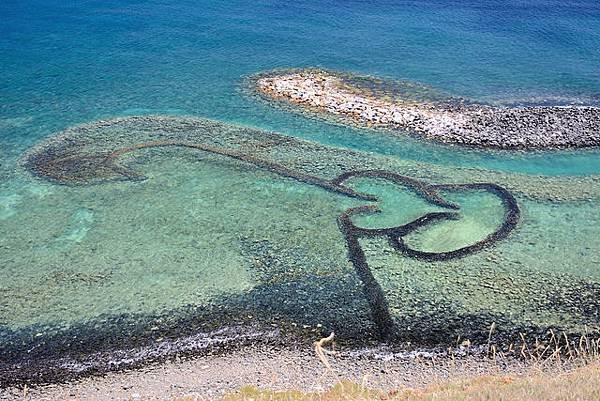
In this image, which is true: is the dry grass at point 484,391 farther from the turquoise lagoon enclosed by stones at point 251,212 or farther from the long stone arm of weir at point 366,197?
the long stone arm of weir at point 366,197

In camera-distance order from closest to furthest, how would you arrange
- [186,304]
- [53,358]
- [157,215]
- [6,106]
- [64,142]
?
1. [53,358]
2. [186,304]
3. [157,215]
4. [64,142]
5. [6,106]

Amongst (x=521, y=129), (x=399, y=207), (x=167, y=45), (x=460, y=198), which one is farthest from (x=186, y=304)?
(x=167, y=45)

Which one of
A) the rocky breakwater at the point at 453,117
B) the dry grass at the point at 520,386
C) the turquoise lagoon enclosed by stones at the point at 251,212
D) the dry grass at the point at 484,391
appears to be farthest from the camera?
the rocky breakwater at the point at 453,117

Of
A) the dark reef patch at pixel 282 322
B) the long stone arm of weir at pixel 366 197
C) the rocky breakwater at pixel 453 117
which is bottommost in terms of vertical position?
the dark reef patch at pixel 282 322

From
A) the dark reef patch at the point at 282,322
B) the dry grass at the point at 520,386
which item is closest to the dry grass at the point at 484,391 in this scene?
the dry grass at the point at 520,386

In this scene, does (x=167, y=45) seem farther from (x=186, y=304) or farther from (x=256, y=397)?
(x=256, y=397)
